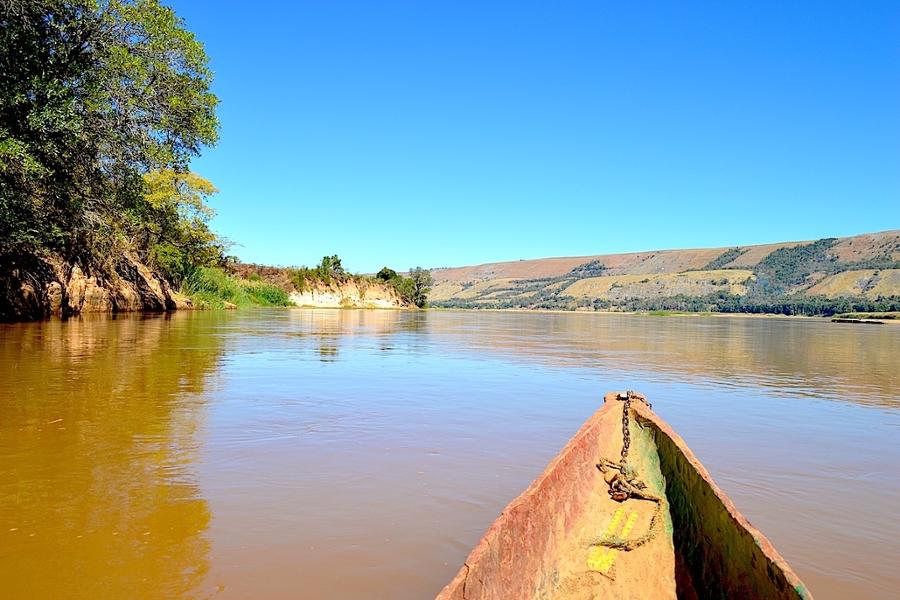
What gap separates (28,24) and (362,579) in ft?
54.9

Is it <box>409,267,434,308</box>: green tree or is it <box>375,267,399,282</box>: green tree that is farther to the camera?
<box>409,267,434,308</box>: green tree

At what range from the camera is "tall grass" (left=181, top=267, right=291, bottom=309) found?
39.5 metres

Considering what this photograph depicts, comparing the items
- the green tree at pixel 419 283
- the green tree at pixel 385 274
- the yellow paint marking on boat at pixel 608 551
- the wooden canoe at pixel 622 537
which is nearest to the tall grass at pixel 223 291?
the green tree at pixel 385 274

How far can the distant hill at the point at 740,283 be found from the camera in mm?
100062

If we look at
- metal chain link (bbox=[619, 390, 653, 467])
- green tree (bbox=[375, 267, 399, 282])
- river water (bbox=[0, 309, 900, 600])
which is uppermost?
green tree (bbox=[375, 267, 399, 282])

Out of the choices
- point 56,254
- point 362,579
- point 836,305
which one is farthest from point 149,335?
point 836,305

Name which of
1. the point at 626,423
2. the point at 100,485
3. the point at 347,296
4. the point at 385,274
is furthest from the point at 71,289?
the point at 385,274

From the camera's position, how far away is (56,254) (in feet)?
70.4

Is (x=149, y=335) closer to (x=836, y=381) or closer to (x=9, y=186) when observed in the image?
(x=9, y=186)

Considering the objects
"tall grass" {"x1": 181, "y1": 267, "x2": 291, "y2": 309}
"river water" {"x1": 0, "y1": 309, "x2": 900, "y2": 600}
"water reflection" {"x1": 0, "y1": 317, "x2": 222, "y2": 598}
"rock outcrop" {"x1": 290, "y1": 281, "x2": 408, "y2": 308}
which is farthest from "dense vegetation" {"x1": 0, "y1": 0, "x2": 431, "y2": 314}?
"rock outcrop" {"x1": 290, "y1": 281, "x2": 408, "y2": 308}

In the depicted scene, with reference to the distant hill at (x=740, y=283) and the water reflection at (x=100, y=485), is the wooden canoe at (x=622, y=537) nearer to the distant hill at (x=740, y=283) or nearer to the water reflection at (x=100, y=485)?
the water reflection at (x=100, y=485)

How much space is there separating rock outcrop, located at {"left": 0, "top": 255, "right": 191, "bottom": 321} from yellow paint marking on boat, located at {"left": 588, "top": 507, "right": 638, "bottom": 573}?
826 inches

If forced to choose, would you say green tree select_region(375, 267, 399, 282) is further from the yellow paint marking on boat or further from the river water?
the yellow paint marking on boat

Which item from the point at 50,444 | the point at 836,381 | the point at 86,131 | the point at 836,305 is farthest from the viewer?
the point at 836,305
